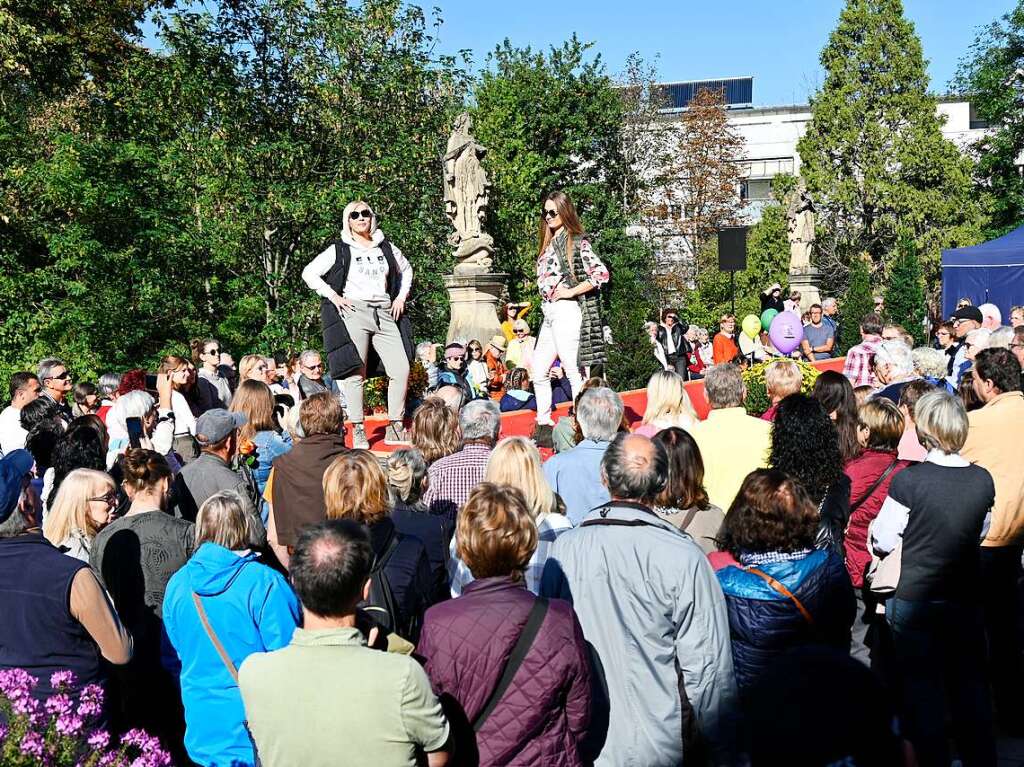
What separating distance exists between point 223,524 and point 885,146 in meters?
36.2

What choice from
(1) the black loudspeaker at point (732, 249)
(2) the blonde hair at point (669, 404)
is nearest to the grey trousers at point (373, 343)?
(2) the blonde hair at point (669, 404)

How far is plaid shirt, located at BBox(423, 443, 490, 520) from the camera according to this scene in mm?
5547

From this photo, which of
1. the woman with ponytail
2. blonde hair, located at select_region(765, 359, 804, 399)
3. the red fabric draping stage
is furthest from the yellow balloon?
blonde hair, located at select_region(765, 359, 804, 399)

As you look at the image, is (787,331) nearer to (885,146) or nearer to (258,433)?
(258,433)

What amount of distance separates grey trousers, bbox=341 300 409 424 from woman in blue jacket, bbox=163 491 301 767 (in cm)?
530

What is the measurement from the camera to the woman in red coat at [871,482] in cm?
545

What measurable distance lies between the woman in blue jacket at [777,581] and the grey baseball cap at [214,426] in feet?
10.4

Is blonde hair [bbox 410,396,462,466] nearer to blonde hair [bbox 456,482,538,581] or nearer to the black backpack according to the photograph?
the black backpack

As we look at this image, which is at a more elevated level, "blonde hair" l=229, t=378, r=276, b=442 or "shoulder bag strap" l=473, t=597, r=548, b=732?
"blonde hair" l=229, t=378, r=276, b=442

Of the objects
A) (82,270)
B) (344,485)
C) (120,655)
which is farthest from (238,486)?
(82,270)

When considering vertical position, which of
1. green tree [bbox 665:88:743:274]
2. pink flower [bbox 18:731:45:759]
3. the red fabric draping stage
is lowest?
the red fabric draping stage

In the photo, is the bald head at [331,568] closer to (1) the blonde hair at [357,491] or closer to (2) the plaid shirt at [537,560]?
(2) the plaid shirt at [537,560]

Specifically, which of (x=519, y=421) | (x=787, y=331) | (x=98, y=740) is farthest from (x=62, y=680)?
(x=787, y=331)

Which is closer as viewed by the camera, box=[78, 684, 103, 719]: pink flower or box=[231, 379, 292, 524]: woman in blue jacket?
box=[78, 684, 103, 719]: pink flower
